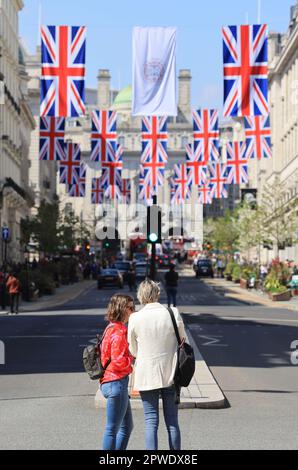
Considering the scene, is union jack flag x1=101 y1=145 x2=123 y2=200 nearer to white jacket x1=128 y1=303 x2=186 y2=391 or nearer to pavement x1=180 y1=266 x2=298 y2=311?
pavement x1=180 y1=266 x2=298 y2=311

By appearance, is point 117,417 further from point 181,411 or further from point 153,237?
point 153,237

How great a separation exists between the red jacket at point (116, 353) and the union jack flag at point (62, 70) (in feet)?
88.2

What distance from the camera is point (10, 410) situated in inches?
575

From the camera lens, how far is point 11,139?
80.9 meters

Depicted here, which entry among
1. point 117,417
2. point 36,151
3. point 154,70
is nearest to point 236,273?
point 36,151

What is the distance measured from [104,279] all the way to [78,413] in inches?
2198

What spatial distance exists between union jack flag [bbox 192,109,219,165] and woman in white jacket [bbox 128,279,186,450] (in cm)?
4377

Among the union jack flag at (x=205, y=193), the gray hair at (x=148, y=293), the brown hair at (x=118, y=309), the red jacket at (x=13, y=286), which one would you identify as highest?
the union jack flag at (x=205, y=193)

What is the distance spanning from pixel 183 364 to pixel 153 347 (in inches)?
11.8

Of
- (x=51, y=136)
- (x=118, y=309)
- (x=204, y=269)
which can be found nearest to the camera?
(x=118, y=309)

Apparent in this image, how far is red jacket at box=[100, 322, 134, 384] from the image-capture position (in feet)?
33.2

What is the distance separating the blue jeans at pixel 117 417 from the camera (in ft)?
32.1

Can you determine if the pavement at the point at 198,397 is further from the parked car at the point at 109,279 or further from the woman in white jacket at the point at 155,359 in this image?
the parked car at the point at 109,279

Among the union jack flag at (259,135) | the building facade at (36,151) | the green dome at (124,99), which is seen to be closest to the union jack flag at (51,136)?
the union jack flag at (259,135)
